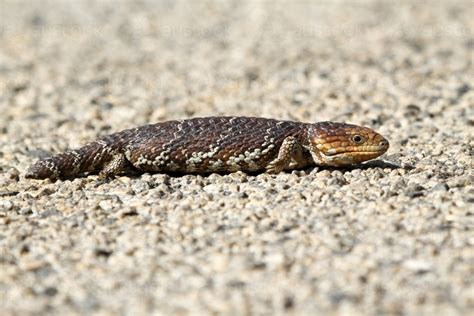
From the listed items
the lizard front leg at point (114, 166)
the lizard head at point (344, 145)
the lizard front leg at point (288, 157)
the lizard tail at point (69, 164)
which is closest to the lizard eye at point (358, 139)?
the lizard head at point (344, 145)

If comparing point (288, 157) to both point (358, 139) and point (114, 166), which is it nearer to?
point (358, 139)

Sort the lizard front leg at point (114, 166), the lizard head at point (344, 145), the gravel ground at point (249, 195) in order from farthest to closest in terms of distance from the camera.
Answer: the lizard front leg at point (114, 166) → the lizard head at point (344, 145) → the gravel ground at point (249, 195)

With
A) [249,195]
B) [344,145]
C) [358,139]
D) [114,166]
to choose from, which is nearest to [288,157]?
[344,145]

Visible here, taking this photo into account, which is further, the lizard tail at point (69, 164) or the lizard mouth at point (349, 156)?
the lizard tail at point (69, 164)

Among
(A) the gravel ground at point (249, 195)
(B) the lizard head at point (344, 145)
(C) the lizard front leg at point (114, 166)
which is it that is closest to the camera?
(A) the gravel ground at point (249, 195)

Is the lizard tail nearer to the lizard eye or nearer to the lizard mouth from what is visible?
the lizard mouth

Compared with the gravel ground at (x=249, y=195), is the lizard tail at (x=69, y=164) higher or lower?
higher

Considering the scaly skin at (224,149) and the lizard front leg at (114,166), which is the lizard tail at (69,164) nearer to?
the scaly skin at (224,149)

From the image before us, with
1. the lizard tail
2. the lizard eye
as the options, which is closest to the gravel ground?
the lizard tail
